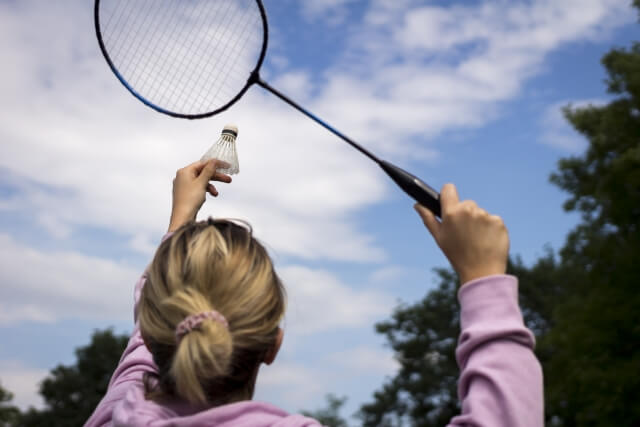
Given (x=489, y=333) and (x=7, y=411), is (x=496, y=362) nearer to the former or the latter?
(x=489, y=333)

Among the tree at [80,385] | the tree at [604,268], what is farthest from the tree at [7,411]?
the tree at [604,268]

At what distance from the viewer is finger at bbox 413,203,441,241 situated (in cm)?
212

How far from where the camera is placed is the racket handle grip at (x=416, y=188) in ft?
8.69

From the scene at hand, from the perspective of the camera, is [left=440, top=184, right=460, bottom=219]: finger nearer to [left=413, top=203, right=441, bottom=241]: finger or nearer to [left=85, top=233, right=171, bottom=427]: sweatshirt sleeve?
[left=413, top=203, right=441, bottom=241]: finger

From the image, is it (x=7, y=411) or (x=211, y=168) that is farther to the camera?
(x=7, y=411)

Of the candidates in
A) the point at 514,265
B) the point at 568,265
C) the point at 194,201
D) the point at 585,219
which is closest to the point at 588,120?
the point at 585,219

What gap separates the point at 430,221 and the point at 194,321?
732 millimetres

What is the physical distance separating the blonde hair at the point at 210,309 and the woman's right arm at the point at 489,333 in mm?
487

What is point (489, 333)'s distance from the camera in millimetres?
1788

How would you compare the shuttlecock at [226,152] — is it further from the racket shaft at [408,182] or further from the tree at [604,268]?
the tree at [604,268]

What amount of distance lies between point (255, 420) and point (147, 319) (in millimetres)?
386

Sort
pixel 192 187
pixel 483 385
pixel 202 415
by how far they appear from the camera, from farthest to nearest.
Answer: pixel 192 187 < pixel 202 415 < pixel 483 385

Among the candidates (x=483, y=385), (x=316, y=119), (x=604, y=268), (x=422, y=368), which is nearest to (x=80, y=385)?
(x=422, y=368)

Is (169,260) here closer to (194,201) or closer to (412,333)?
(194,201)
